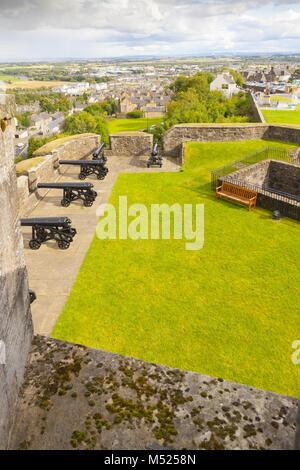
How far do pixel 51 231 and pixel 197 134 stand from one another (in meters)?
13.3

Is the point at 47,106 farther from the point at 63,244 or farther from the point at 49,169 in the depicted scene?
the point at 63,244

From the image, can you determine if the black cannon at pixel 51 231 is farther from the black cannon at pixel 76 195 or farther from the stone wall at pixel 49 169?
the black cannon at pixel 76 195

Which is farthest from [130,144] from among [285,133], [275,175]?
[285,133]

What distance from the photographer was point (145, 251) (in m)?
10.1

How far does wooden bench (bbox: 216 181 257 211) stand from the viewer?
13180mm

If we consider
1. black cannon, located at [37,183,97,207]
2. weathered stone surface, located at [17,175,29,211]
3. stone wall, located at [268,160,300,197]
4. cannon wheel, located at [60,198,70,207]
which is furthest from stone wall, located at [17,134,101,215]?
stone wall, located at [268,160,300,197]

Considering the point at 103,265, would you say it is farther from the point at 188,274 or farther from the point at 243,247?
the point at 243,247

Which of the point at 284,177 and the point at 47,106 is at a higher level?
the point at 47,106

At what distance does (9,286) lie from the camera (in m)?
4.27

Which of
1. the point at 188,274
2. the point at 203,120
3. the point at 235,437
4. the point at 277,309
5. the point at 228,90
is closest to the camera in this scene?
the point at 235,437

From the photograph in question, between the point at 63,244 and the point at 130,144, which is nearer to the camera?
the point at 63,244

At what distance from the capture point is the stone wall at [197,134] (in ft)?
65.4

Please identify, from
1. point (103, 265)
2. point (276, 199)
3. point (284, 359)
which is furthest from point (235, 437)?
point (276, 199)
